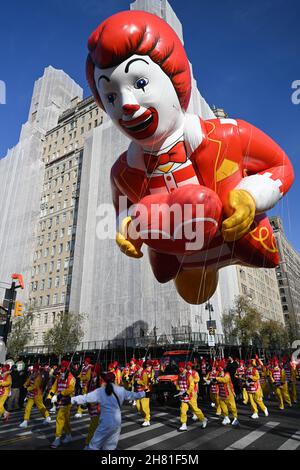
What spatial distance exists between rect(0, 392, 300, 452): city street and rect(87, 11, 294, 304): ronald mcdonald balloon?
12.7 ft

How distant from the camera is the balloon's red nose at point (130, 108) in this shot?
14.5ft

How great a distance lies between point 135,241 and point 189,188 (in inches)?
60.8

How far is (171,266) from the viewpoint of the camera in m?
5.91

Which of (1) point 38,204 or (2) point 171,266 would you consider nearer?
(2) point 171,266

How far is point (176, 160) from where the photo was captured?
4922 mm

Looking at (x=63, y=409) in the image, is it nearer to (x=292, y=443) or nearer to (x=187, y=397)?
(x=187, y=397)

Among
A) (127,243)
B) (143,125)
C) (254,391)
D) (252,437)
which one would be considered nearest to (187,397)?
(252,437)

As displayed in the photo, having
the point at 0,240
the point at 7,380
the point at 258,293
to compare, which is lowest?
the point at 7,380

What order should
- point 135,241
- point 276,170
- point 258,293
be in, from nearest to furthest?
point 276,170, point 135,241, point 258,293

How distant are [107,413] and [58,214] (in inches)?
1599

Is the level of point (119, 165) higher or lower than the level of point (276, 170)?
higher

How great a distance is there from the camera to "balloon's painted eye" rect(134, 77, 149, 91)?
4.50 meters
